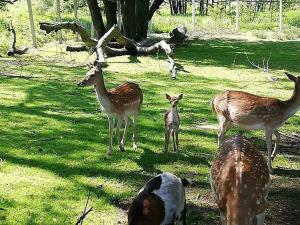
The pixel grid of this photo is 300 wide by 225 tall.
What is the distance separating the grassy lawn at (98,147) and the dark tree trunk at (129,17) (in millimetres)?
4423

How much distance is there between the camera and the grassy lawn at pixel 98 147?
6184 millimetres

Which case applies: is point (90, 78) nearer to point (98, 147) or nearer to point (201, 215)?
point (98, 147)

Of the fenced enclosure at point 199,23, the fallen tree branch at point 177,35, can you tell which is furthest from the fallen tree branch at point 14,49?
the fallen tree branch at point 177,35

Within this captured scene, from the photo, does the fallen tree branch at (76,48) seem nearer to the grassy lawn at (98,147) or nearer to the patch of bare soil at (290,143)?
the grassy lawn at (98,147)

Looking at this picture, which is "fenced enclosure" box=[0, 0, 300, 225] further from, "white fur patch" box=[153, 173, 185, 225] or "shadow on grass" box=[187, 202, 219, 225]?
"white fur patch" box=[153, 173, 185, 225]

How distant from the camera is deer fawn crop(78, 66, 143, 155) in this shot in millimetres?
7879

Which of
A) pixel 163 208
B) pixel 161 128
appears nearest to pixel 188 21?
pixel 161 128

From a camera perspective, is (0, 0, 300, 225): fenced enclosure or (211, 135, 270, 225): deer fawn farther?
(0, 0, 300, 225): fenced enclosure

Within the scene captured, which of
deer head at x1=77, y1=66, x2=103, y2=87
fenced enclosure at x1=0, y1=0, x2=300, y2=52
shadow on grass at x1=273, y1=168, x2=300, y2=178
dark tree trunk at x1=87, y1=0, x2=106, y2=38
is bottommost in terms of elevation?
fenced enclosure at x1=0, y1=0, x2=300, y2=52

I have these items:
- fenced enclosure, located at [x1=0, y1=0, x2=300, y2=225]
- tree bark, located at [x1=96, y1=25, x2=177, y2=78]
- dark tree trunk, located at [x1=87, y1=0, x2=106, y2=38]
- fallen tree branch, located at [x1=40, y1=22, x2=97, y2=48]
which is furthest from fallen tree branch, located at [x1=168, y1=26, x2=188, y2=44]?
fallen tree branch, located at [x1=40, y1=22, x2=97, y2=48]

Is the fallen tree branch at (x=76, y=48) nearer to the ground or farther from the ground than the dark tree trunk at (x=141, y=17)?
nearer to the ground

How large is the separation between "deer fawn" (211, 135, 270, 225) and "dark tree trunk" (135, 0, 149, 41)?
17.2m

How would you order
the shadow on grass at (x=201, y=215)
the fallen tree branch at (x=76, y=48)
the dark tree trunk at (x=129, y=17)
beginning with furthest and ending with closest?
the dark tree trunk at (x=129, y=17) → the fallen tree branch at (x=76, y=48) → the shadow on grass at (x=201, y=215)

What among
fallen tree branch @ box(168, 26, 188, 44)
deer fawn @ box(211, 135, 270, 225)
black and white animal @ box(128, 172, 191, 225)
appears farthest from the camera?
fallen tree branch @ box(168, 26, 188, 44)
